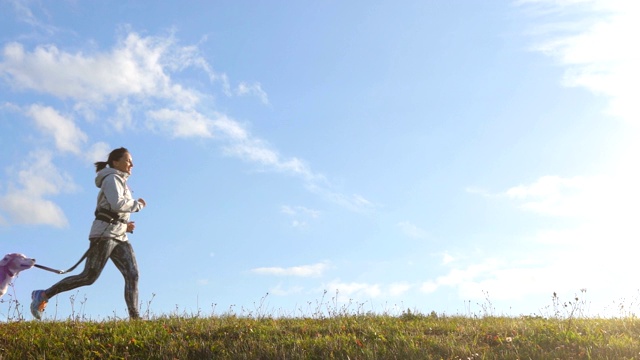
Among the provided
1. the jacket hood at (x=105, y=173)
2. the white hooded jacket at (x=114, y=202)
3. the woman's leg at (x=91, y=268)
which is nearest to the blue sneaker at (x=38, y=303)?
the woman's leg at (x=91, y=268)

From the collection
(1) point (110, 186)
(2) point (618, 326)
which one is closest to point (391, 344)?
(2) point (618, 326)

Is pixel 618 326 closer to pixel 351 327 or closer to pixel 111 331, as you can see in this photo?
pixel 351 327

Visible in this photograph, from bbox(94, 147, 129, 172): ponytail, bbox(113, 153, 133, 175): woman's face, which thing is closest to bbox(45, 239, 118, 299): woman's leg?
bbox(113, 153, 133, 175): woman's face

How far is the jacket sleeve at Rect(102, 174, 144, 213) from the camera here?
37.4ft

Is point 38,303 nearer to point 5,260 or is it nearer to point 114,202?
point 5,260

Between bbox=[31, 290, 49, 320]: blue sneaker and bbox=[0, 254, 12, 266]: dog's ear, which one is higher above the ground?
bbox=[0, 254, 12, 266]: dog's ear

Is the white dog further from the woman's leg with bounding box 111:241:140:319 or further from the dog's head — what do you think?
the woman's leg with bounding box 111:241:140:319

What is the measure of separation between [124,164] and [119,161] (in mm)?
106

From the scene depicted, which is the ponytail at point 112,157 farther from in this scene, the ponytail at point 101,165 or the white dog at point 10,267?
the white dog at point 10,267

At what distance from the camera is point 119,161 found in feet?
39.3

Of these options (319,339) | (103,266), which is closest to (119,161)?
(103,266)

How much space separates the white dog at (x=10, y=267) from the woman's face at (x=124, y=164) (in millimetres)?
2236

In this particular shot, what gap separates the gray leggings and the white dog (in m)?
0.80

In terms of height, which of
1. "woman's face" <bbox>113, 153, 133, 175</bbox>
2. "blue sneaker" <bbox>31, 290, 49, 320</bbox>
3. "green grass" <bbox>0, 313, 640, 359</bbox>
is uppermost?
"woman's face" <bbox>113, 153, 133, 175</bbox>
